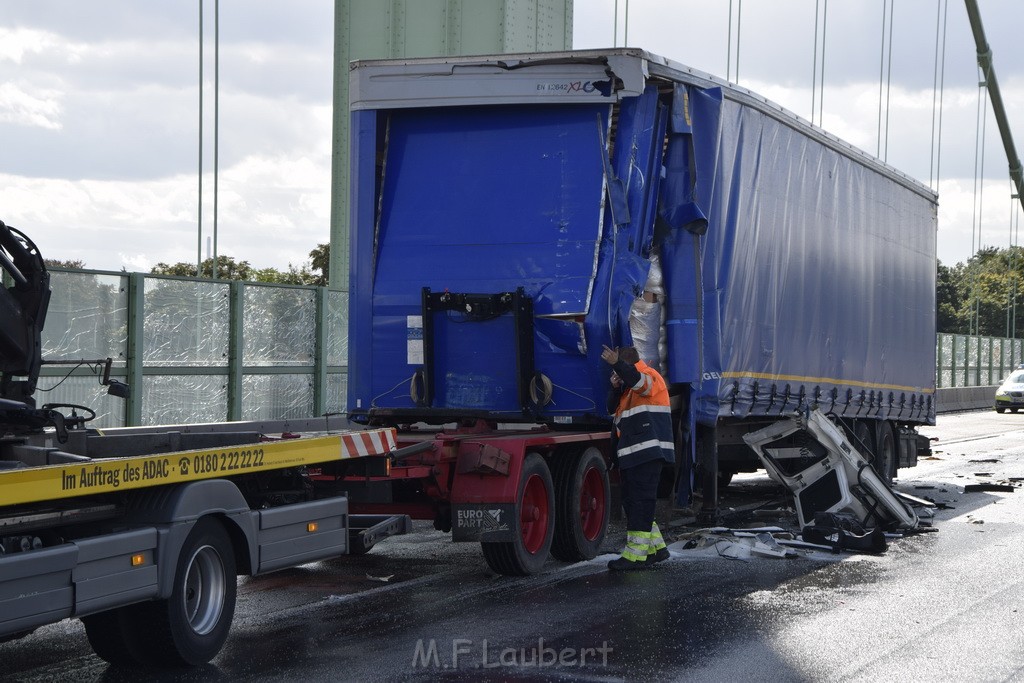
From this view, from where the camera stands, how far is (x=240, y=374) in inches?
640

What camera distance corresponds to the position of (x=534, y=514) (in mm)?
9688

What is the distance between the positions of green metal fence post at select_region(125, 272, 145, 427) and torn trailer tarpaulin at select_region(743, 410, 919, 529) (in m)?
6.63

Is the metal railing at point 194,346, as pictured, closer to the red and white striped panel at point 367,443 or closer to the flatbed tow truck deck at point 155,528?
the red and white striped panel at point 367,443

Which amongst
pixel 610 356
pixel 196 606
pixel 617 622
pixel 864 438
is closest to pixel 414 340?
pixel 610 356

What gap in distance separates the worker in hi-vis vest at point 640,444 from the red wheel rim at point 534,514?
2.01ft

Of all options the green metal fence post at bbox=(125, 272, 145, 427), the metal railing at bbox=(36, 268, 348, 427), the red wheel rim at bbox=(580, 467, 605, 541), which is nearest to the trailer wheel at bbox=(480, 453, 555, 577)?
the red wheel rim at bbox=(580, 467, 605, 541)

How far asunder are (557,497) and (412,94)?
337 cm

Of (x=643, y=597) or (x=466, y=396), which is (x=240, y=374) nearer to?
(x=466, y=396)

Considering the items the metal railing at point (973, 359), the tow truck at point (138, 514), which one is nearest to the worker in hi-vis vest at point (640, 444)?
the tow truck at point (138, 514)

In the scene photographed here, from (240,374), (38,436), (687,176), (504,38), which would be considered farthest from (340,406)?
(504,38)

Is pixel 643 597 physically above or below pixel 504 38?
below

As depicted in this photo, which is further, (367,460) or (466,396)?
(466,396)

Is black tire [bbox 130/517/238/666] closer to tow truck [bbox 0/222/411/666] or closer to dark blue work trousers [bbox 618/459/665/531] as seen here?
tow truck [bbox 0/222/411/666]

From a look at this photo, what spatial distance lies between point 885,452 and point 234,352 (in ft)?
26.2
